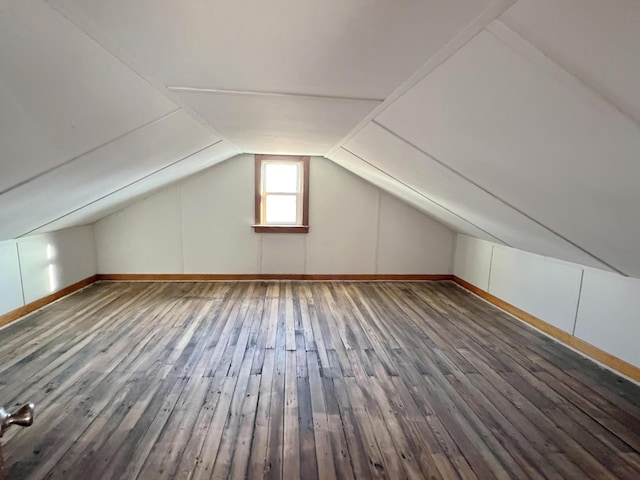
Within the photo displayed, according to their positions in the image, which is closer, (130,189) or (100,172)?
(100,172)

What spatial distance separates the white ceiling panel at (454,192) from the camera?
2.42 m

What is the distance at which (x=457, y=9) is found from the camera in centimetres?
99

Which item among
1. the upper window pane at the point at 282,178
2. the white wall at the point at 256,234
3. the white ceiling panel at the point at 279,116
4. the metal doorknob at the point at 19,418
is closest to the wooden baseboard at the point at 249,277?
the white wall at the point at 256,234

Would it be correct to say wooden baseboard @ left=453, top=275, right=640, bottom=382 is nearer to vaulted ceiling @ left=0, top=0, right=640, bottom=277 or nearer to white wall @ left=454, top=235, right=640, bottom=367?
white wall @ left=454, top=235, right=640, bottom=367

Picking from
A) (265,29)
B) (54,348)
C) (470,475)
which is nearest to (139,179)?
(54,348)

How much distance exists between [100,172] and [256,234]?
8.03 ft

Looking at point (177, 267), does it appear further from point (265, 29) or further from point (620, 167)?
point (620, 167)

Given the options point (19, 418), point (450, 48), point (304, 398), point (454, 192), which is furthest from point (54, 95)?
point (454, 192)

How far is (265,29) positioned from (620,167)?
1.32 meters

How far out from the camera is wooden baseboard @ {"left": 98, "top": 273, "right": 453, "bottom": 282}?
4730 millimetres

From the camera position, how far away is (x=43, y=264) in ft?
12.1

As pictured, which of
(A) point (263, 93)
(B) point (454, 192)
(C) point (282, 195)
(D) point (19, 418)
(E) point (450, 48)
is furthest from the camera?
(C) point (282, 195)

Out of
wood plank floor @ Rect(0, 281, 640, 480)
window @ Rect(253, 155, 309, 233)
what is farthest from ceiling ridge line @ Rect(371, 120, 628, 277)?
window @ Rect(253, 155, 309, 233)

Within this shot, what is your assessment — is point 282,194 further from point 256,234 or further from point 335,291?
point 335,291
